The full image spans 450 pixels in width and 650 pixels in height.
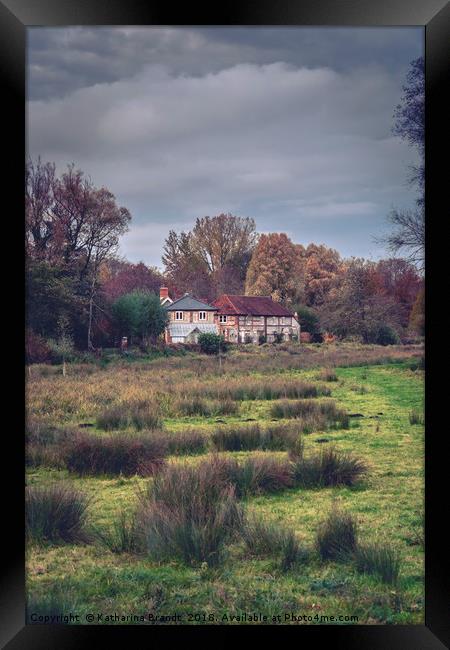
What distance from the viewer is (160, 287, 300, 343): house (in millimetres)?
3871

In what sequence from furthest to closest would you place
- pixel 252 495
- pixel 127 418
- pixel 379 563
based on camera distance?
pixel 127 418 < pixel 252 495 < pixel 379 563

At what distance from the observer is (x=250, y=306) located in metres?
3.87

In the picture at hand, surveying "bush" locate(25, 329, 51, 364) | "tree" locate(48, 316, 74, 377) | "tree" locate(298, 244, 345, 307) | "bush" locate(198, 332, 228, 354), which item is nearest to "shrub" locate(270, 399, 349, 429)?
"bush" locate(198, 332, 228, 354)

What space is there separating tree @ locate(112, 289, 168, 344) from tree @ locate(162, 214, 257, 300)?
8.3 inches

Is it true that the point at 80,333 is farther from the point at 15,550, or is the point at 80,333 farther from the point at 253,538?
the point at 253,538

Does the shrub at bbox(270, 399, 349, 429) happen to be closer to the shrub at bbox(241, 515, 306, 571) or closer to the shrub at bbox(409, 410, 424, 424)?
the shrub at bbox(409, 410, 424, 424)

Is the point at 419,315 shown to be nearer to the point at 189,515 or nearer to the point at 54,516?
the point at 189,515

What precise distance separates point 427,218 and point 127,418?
2373mm

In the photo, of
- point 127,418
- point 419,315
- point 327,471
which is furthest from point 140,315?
point 419,315

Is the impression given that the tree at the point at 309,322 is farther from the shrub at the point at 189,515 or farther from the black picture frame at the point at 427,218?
the shrub at the point at 189,515

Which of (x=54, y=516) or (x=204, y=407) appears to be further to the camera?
(x=204, y=407)

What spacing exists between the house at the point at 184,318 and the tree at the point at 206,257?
0.09m

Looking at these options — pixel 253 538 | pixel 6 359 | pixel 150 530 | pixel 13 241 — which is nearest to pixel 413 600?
pixel 253 538

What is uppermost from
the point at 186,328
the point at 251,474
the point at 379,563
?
the point at 186,328
